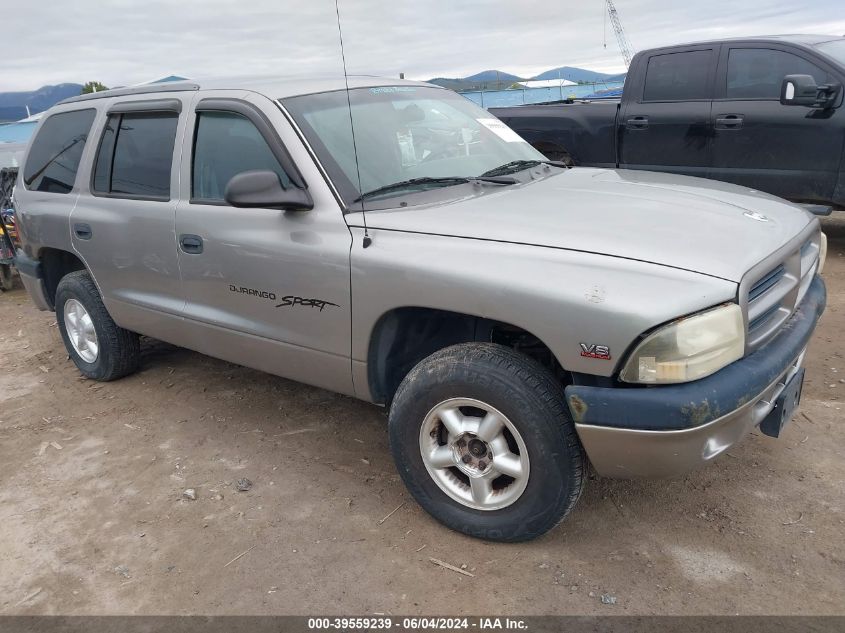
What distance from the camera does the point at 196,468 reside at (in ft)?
11.8

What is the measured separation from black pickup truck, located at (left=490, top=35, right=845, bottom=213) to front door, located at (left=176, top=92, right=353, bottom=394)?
4.41 meters

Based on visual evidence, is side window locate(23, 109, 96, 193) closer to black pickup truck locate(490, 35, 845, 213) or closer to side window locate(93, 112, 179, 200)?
side window locate(93, 112, 179, 200)

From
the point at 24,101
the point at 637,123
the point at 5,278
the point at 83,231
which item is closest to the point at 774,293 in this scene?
the point at 83,231

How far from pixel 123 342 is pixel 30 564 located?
1949mm

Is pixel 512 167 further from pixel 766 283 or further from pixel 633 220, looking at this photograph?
pixel 766 283

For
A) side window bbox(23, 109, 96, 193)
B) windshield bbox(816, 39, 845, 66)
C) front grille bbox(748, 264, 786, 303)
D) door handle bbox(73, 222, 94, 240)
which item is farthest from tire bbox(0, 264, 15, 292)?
windshield bbox(816, 39, 845, 66)

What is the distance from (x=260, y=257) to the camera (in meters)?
3.20

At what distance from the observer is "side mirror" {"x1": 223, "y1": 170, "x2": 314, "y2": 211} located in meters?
2.88

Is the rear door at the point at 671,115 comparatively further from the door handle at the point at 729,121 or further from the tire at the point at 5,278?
the tire at the point at 5,278

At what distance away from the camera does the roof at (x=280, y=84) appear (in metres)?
3.39

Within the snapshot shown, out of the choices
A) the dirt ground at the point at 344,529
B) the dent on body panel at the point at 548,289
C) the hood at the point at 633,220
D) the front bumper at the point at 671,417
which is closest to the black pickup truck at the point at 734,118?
the dirt ground at the point at 344,529

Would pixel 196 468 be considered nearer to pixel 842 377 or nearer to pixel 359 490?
pixel 359 490

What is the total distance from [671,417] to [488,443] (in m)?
0.71

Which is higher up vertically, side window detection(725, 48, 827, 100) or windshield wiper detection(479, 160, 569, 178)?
side window detection(725, 48, 827, 100)
